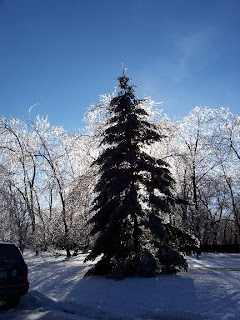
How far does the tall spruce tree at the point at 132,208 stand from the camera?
11234 millimetres

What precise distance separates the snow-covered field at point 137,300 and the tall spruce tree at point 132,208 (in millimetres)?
730

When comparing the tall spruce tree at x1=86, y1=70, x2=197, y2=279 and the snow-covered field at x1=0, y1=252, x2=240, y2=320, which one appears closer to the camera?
the snow-covered field at x1=0, y1=252, x2=240, y2=320

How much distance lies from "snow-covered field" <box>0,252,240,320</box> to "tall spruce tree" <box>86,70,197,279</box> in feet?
2.40

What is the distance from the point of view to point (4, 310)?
23.9 ft

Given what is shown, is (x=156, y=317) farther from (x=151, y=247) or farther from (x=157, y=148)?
(x=157, y=148)

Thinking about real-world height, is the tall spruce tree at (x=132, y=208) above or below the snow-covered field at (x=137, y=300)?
above

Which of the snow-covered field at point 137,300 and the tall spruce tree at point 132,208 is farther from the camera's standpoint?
the tall spruce tree at point 132,208

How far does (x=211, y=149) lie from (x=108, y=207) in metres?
23.6

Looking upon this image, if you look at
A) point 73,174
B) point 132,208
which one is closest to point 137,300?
point 132,208

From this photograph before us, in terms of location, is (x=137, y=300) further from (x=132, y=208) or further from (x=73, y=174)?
(x=73, y=174)

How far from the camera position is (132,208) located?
38.1 feet

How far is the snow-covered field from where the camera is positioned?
6.70m

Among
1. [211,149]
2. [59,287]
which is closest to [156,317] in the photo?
[59,287]

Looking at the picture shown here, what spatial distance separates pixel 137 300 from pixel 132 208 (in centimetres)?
398
